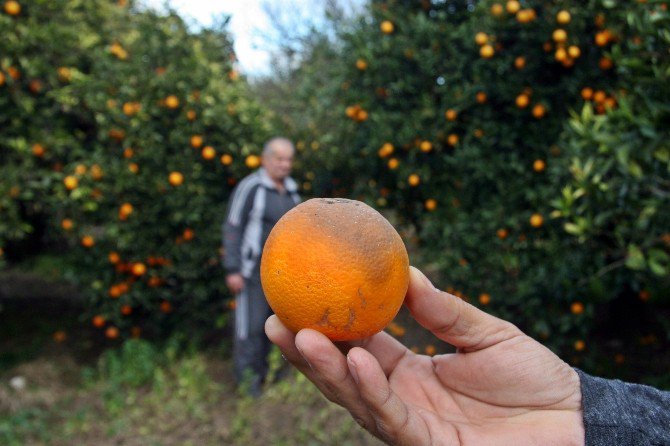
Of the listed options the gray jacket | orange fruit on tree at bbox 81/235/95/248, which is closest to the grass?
the gray jacket

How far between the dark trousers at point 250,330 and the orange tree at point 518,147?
1380 millimetres

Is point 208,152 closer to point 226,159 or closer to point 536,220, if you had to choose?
point 226,159

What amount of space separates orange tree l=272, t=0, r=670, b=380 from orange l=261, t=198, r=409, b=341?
1.72 m

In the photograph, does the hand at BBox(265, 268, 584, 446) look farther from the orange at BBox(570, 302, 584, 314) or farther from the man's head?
the man's head

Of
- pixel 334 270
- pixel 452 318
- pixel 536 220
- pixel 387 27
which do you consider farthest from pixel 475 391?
pixel 387 27

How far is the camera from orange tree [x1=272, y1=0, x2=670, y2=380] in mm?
2682

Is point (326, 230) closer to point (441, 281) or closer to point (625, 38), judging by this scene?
point (625, 38)

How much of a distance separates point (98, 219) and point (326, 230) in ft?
11.9

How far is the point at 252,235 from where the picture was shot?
3861 mm

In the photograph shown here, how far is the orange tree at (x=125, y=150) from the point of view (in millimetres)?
4180

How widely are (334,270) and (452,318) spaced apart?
416 millimetres

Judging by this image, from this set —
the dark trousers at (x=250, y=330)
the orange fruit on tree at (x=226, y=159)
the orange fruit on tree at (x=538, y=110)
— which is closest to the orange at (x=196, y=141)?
the orange fruit on tree at (x=226, y=159)

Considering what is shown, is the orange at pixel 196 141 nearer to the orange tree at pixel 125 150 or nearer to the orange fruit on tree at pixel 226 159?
the orange tree at pixel 125 150

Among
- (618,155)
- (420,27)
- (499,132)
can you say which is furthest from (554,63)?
(618,155)
